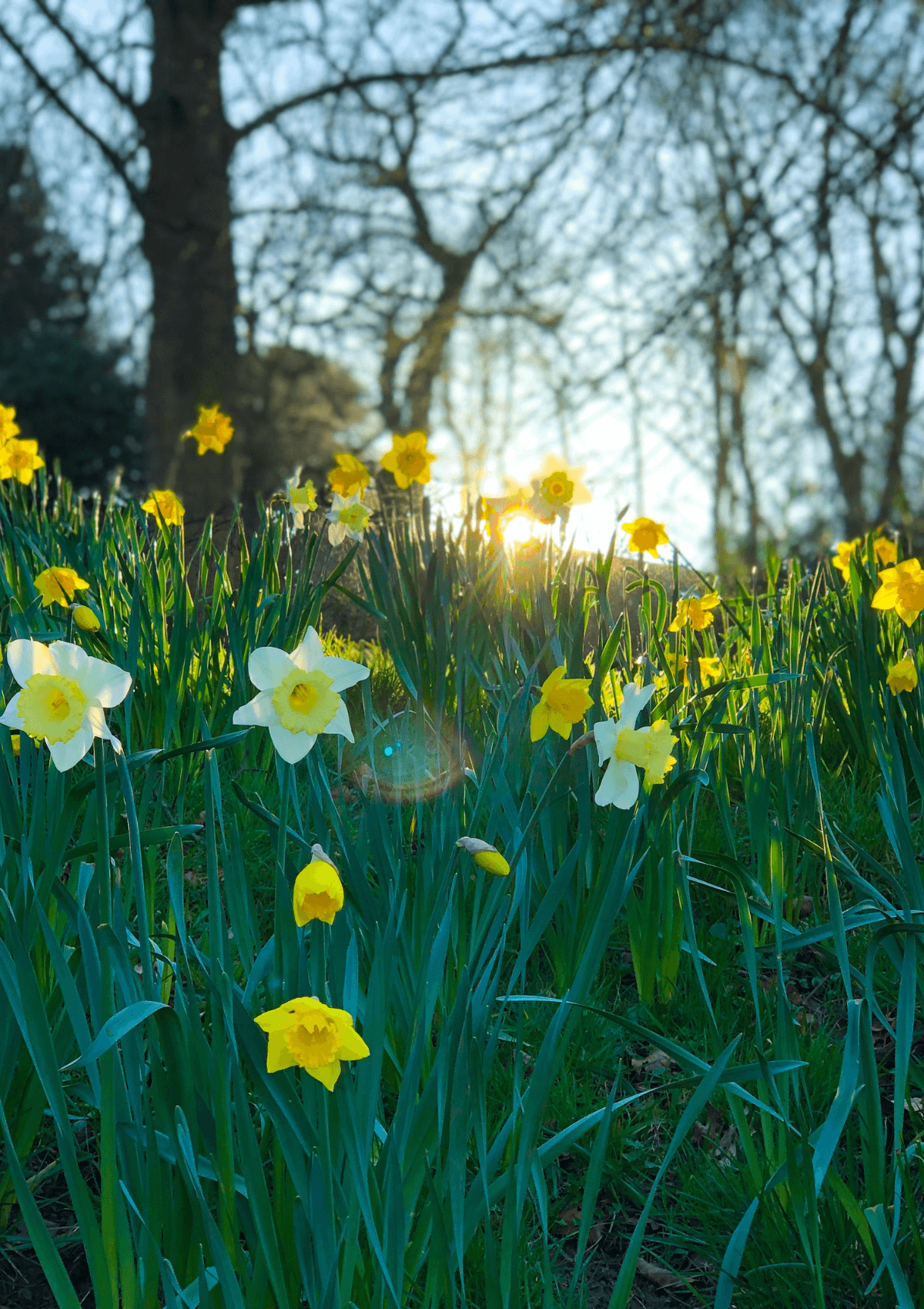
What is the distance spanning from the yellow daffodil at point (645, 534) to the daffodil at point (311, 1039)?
6.03 ft

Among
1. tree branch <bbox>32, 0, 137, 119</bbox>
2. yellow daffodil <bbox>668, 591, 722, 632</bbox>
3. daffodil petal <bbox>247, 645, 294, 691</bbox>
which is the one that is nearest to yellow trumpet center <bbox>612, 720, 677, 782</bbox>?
daffodil petal <bbox>247, 645, 294, 691</bbox>

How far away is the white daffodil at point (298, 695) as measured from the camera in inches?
46.8

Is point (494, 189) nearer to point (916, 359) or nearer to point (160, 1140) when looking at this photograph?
point (916, 359)

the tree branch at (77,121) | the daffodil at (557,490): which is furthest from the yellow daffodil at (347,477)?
the tree branch at (77,121)

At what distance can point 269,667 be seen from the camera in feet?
3.92

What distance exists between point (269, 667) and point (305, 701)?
0.06 metres

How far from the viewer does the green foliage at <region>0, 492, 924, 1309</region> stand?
3.66 feet

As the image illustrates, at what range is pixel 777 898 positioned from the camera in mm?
1627

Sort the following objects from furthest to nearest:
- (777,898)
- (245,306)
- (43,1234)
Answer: (245,306), (777,898), (43,1234)

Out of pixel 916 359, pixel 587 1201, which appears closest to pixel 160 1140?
pixel 587 1201

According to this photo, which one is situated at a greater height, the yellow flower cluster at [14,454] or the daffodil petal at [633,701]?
the yellow flower cluster at [14,454]

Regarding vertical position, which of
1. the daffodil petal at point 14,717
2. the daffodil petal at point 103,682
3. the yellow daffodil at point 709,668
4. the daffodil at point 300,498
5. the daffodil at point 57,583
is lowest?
the daffodil petal at point 14,717

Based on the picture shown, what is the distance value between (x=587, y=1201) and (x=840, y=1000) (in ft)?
3.19

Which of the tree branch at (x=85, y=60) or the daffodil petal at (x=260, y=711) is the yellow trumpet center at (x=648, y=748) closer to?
the daffodil petal at (x=260, y=711)
